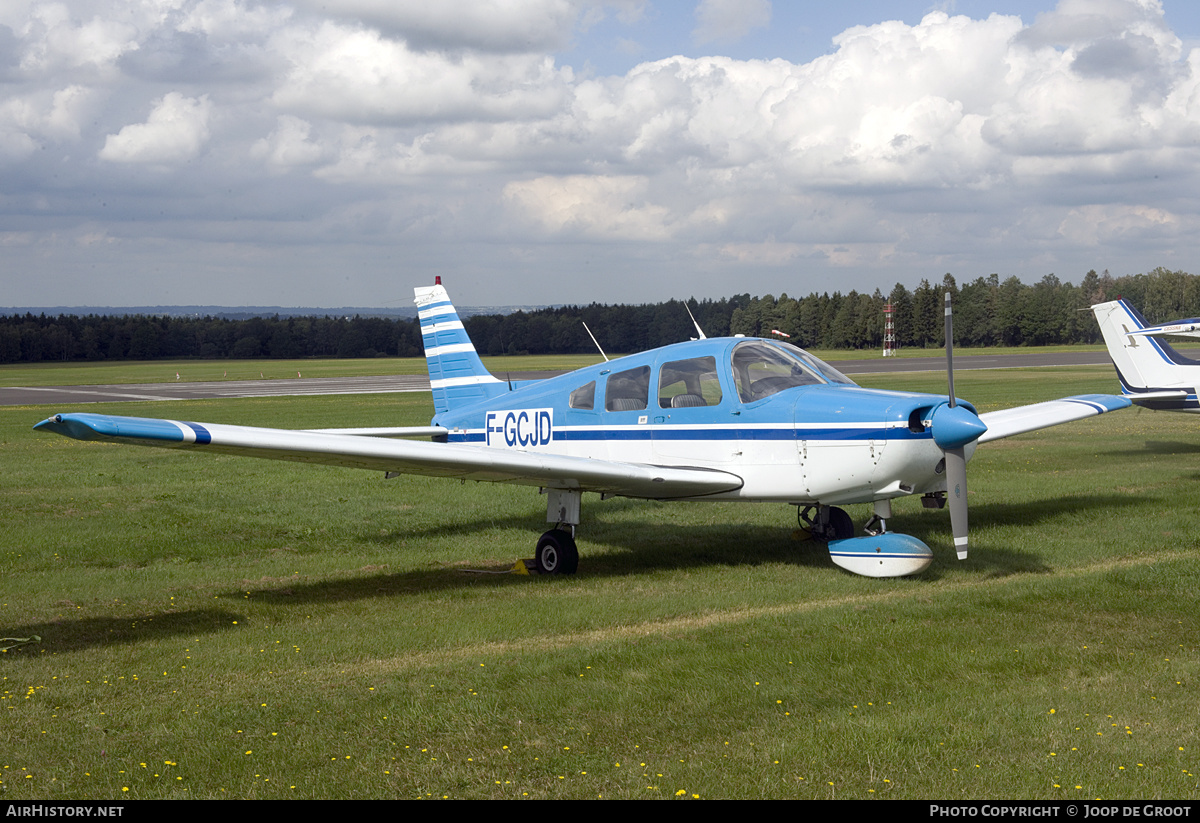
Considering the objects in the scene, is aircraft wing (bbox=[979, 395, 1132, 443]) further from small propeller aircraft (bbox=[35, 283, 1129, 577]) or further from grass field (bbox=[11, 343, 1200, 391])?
grass field (bbox=[11, 343, 1200, 391])

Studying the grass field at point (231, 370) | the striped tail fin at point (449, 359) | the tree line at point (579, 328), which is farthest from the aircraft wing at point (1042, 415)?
the tree line at point (579, 328)

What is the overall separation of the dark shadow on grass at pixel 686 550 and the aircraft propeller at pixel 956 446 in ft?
2.86

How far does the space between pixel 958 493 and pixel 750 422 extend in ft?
6.19

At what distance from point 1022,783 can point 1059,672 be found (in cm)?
181

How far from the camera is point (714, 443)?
8820mm

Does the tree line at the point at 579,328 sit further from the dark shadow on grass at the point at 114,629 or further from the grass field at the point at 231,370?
the dark shadow on grass at the point at 114,629

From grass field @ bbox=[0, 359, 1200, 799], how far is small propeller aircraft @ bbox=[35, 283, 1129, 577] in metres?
0.68

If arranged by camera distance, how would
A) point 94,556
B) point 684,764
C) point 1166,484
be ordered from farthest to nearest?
point 1166,484
point 94,556
point 684,764

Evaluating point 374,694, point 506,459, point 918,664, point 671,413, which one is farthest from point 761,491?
point 374,694

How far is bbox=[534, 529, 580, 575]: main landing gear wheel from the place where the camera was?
8.99 m

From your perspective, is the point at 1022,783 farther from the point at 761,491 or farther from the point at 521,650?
the point at 761,491

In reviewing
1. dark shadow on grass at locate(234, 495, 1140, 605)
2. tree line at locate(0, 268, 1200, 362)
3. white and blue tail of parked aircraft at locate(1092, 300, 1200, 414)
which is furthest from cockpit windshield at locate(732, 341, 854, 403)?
tree line at locate(0, 268, 1200, 362)

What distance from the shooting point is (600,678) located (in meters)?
5.80

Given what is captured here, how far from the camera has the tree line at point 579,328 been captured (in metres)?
101
